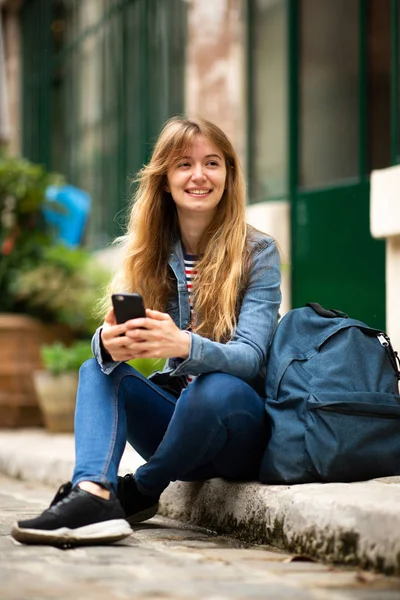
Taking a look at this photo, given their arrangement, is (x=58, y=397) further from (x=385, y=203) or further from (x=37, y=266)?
(x=385, y=203)

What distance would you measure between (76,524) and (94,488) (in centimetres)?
13

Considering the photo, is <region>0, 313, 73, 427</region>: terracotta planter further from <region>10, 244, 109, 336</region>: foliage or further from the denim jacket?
the denim jacket

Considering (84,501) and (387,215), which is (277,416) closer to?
(84,501)

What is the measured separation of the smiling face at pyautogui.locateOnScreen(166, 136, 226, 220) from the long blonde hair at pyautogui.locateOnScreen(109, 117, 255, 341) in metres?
0.02

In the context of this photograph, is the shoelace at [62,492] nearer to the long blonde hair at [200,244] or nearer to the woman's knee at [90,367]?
the woman's knee at [90,367]

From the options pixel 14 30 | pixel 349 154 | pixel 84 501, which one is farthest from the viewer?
pixel 14 30

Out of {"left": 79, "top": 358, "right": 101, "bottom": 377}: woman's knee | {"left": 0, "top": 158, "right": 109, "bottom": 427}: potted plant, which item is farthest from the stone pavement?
{"left": 0, "top": 158, "right": 109, "bottom": 427}: potted plant

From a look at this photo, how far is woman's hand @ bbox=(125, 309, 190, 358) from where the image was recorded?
10.9 ft

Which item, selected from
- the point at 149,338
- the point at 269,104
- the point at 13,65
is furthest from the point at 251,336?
the point at 13,65

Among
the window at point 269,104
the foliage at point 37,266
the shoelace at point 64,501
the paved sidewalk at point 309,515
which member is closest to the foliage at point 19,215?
the foliage at point 37,266

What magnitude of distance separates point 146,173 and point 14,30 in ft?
32.0

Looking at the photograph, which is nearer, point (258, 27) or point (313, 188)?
point (313, 188)

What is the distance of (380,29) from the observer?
5.86 m

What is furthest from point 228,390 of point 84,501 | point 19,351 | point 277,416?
point 19,351
